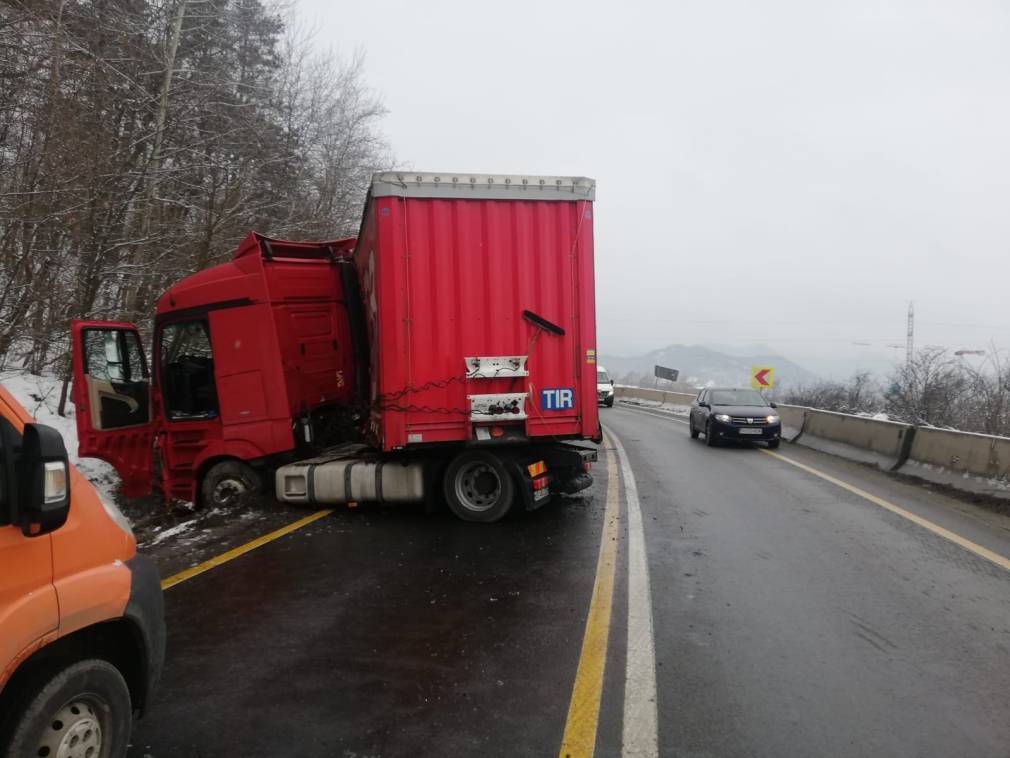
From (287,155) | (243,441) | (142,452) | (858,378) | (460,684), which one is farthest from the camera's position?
(858,378)

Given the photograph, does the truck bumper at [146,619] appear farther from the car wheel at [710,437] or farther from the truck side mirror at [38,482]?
the car wheel at [710,437]

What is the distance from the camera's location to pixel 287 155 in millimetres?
18766

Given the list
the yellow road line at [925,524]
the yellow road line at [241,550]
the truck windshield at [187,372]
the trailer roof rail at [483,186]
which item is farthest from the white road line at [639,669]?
the truck windshield at [187,372]

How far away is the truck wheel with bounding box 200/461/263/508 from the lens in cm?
806

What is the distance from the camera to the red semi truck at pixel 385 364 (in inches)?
264

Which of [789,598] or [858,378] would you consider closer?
[789,598]

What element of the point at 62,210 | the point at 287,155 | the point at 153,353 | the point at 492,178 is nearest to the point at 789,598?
the point at 492,178

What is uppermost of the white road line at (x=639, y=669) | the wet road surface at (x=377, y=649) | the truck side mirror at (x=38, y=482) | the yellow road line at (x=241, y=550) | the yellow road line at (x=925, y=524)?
the truck side mirror at (x=38, y=482)

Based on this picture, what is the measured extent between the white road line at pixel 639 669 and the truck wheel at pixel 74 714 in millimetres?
2066

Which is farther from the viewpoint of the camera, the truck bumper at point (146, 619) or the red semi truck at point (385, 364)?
the red semi truck at point (385, 364)

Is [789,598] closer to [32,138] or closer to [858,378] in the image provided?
[32,138]

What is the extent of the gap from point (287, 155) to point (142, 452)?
42.3 ft

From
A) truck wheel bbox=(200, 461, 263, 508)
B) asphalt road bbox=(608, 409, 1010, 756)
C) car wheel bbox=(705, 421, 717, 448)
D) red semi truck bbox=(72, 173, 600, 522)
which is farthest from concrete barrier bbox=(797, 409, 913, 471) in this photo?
truck wheel bbox=(200, 461, 263, 508)

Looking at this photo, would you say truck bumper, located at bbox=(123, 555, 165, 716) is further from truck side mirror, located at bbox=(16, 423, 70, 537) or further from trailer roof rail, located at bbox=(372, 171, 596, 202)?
trailer roof rail, located at bbox=(372, 171, 596, 202)
